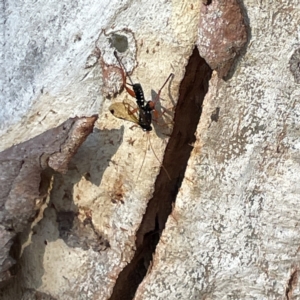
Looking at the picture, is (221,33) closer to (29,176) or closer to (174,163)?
(174,163)

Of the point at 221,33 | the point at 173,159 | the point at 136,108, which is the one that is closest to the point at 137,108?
the point at 136,108

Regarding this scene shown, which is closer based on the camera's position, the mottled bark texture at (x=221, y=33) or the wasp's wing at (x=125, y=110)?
the mottled bark texture at (x=221, y=33)

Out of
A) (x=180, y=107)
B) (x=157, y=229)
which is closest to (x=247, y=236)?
(x=157, y=229)

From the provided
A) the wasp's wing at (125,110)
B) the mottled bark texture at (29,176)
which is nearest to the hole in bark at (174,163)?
the wasp's wing at (125,110)

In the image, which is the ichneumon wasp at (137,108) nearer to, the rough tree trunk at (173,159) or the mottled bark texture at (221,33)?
the rough tree trunk at (173,159)

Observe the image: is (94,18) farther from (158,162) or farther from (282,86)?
(282,86)

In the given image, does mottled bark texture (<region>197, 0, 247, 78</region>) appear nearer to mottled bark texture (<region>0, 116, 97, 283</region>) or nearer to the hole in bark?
the hole in bark
